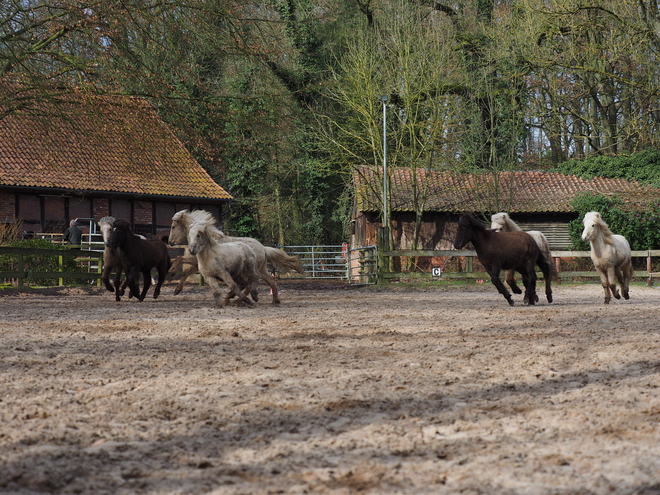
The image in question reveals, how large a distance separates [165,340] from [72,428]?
166 inches

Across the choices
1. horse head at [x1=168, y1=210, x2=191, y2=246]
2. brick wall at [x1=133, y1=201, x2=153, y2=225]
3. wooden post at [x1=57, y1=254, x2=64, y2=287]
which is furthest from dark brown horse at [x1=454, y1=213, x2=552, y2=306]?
brick wall at [x1=133, y1=201, x2=153, y2=225]

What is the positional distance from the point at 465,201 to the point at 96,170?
73.6 ft

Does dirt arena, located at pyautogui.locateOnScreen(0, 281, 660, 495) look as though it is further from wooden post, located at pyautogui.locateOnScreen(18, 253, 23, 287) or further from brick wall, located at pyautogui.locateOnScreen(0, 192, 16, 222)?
brick wall, located at pyautogui.locateOnScreen(0, 192, 16, 222)

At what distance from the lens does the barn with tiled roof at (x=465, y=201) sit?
37.6m

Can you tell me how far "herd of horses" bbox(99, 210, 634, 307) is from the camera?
13953 millimetres

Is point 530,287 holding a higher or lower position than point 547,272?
lower

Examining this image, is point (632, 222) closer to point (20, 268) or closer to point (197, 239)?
point (20, 268)

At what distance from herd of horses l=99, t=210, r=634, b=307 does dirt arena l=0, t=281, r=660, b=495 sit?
13.4ft

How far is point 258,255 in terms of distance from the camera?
50.5 ft

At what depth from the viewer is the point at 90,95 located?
15047 millimetres

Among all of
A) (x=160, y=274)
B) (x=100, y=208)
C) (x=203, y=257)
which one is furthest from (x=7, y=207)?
(x=203, y=257)

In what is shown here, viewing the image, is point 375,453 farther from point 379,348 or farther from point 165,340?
point 165,340

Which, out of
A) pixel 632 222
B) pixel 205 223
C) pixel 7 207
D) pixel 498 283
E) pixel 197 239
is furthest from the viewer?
pixel 632 222

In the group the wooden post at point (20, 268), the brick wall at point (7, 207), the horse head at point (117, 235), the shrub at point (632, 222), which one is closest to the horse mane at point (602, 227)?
the horse head at point (117, 235)
